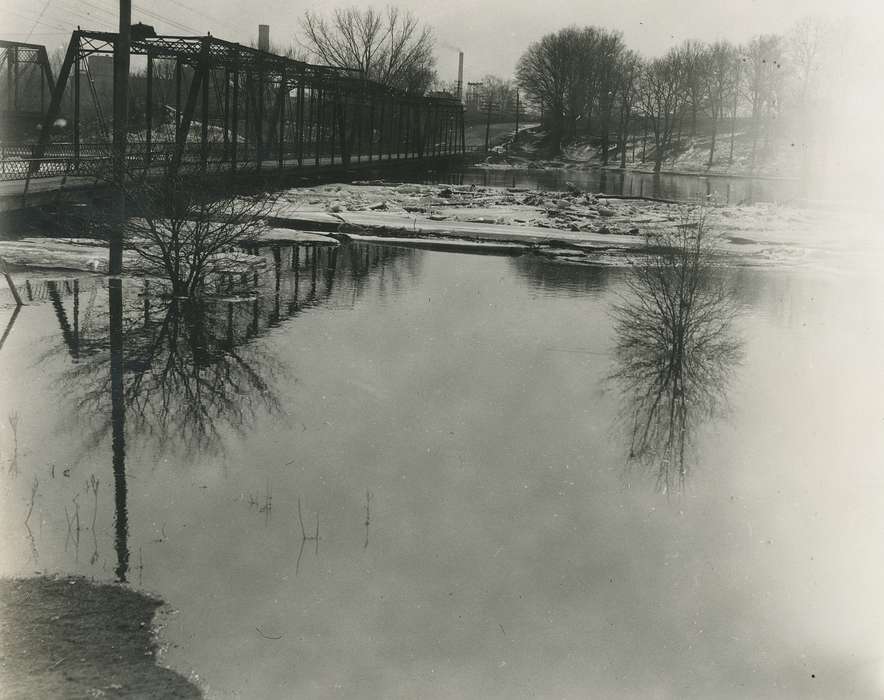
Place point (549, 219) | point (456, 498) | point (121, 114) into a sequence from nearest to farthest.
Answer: point (456, 498) < point (121, 114) < point (549, 219)

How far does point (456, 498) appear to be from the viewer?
9062 mm

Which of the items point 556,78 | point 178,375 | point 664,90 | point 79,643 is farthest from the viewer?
point 556,78

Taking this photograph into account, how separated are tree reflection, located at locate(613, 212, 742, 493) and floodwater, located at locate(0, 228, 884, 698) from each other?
0.06 metres

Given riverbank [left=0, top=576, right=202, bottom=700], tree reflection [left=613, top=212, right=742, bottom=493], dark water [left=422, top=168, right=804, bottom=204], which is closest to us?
riverbank [left=0, top=576, right=202, bottom=700]

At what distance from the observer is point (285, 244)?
2612 centimetres

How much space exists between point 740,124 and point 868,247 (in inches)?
3034

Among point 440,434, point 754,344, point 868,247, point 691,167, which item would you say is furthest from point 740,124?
point 440,434

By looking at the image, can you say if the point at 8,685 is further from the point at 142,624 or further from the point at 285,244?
the point at 285,244

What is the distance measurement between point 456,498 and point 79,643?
370 cm

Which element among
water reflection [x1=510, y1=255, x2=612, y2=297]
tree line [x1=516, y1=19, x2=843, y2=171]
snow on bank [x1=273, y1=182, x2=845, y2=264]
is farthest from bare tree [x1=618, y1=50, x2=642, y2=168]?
water reflection [x1=510, y1=255, x2=612, y2=297]

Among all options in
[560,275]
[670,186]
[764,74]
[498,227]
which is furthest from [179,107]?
[764,74]

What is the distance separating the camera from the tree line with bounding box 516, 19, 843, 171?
263ft

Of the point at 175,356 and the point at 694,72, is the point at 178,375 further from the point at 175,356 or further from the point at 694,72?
the point at 694,72

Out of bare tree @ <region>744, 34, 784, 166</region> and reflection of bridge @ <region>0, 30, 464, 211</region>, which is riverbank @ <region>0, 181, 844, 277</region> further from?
bare tree @ <region>744, 34, 784, 166</region>
